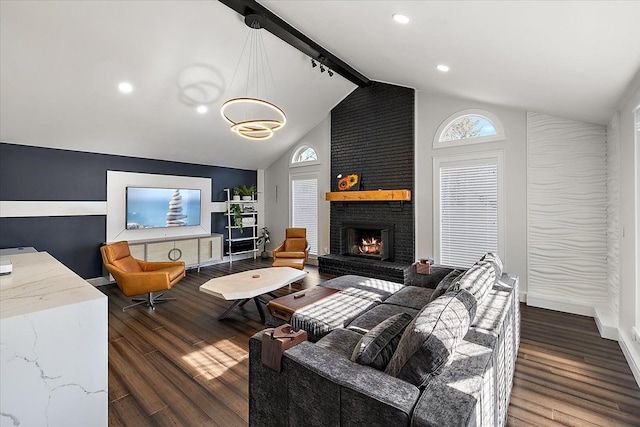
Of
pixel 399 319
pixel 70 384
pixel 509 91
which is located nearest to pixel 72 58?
pixel 70 384

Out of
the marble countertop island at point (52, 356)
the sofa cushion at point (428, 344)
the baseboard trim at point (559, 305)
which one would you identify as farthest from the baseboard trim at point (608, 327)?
the marble countertop island at point (52, 356)

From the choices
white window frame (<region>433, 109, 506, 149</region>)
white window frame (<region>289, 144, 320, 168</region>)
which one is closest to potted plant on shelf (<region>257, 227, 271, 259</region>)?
white window frame (<region>289, 144, 320, 168</region>)

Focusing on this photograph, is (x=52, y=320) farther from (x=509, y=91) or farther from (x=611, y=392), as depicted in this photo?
(x=509, y=91)

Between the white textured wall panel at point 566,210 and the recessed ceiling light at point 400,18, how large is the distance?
2.75 metres

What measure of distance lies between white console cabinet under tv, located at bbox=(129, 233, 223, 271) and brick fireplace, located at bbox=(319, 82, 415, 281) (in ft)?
7.96

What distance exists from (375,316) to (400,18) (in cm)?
259

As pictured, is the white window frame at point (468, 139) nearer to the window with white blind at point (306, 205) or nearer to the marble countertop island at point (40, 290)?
the window with white blind at point (306, 205)

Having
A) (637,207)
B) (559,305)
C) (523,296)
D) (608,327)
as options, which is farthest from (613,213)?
(523,296)

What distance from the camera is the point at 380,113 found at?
5828 millimetres

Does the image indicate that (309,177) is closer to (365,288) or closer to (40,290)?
(365,288)

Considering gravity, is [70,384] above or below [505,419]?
above

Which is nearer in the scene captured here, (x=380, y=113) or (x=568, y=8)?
(x=568, y=8)

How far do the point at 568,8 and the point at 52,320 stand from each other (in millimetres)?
3135

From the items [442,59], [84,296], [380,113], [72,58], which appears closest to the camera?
[84,296]
